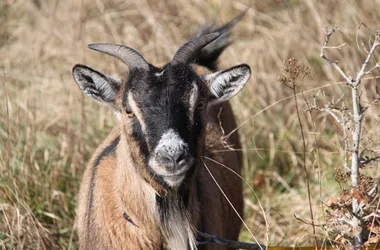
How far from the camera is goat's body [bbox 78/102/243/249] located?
525cm

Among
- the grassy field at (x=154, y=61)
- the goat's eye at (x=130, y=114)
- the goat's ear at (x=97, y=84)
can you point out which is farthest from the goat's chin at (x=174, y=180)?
the grassy field at (x=154, y=61)

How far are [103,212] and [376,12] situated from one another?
16.7 ft

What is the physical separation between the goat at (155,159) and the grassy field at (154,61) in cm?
68

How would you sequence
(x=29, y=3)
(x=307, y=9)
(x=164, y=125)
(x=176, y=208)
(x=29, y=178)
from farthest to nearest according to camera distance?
1. (x=29, y=3)
2. (x=307, y=9)
3. (x=29, y=178)
4. (x=176, y=208)
5. (x=164, y=125)

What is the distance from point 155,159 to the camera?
15.9 feet

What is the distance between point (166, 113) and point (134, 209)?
0.74 m

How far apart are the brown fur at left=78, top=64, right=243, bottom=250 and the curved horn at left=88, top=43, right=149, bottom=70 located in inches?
13.8

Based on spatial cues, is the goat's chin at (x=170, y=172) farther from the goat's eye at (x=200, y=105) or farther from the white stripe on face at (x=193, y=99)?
the goat's eye at (x=200, y=105)

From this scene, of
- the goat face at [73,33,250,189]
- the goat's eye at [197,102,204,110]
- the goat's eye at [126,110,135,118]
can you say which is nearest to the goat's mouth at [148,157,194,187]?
the goat face at [73,33,250,189]

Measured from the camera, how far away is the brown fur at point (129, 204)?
5258 millimetres

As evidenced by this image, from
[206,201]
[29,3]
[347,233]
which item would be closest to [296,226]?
[206,201]

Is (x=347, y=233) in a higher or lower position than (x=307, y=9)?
lower

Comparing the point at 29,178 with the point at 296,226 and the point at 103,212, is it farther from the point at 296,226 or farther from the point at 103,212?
the point at 296,226

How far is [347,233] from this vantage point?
5105mm
